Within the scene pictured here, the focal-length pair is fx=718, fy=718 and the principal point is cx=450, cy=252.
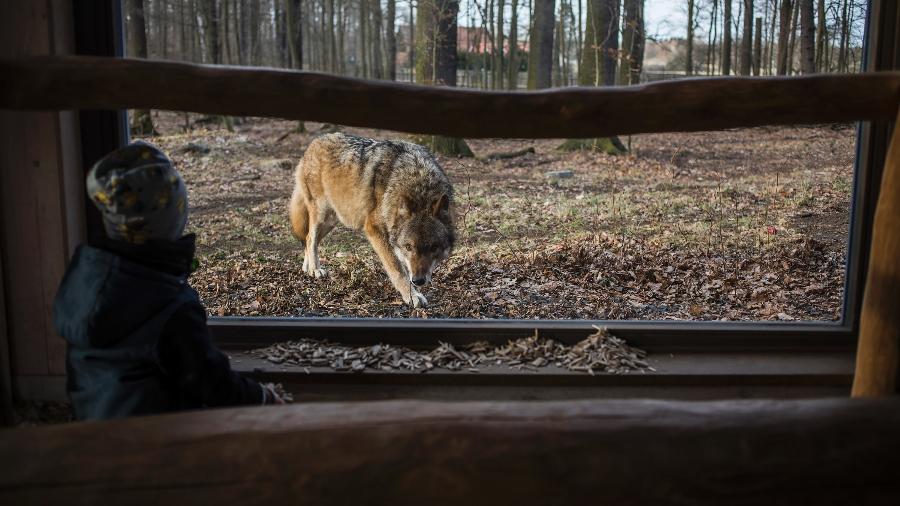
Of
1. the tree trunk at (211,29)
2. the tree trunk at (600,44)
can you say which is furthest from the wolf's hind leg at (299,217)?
the tree trunk at (211,29)

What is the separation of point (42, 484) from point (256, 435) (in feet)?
1.60

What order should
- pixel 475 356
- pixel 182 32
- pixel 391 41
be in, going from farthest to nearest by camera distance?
pixel 182 32 < pixel 391 41 < pixel 475 356

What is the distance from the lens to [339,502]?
1.66 meters

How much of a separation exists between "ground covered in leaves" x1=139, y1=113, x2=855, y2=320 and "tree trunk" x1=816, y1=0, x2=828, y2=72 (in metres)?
0.78

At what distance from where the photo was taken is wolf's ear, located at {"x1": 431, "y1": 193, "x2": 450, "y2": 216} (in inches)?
198

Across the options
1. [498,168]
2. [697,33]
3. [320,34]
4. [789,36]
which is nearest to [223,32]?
[320,34]

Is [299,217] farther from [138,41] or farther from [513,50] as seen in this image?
[138,41]

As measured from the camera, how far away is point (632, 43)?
5711 millimetres

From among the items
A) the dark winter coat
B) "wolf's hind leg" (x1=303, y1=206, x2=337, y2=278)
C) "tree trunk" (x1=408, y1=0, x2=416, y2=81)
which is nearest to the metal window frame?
the dark winter coat

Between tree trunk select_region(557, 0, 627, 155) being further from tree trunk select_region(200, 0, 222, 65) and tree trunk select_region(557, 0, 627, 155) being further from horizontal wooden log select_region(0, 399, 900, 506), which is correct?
tree trunk select_region(200, 0, 222, 65)

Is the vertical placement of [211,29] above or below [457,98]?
above

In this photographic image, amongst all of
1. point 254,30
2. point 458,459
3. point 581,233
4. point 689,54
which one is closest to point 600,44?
point 689,54

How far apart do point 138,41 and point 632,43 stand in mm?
4738

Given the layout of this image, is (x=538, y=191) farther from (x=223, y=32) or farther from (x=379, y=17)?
(x=223, y=32)
